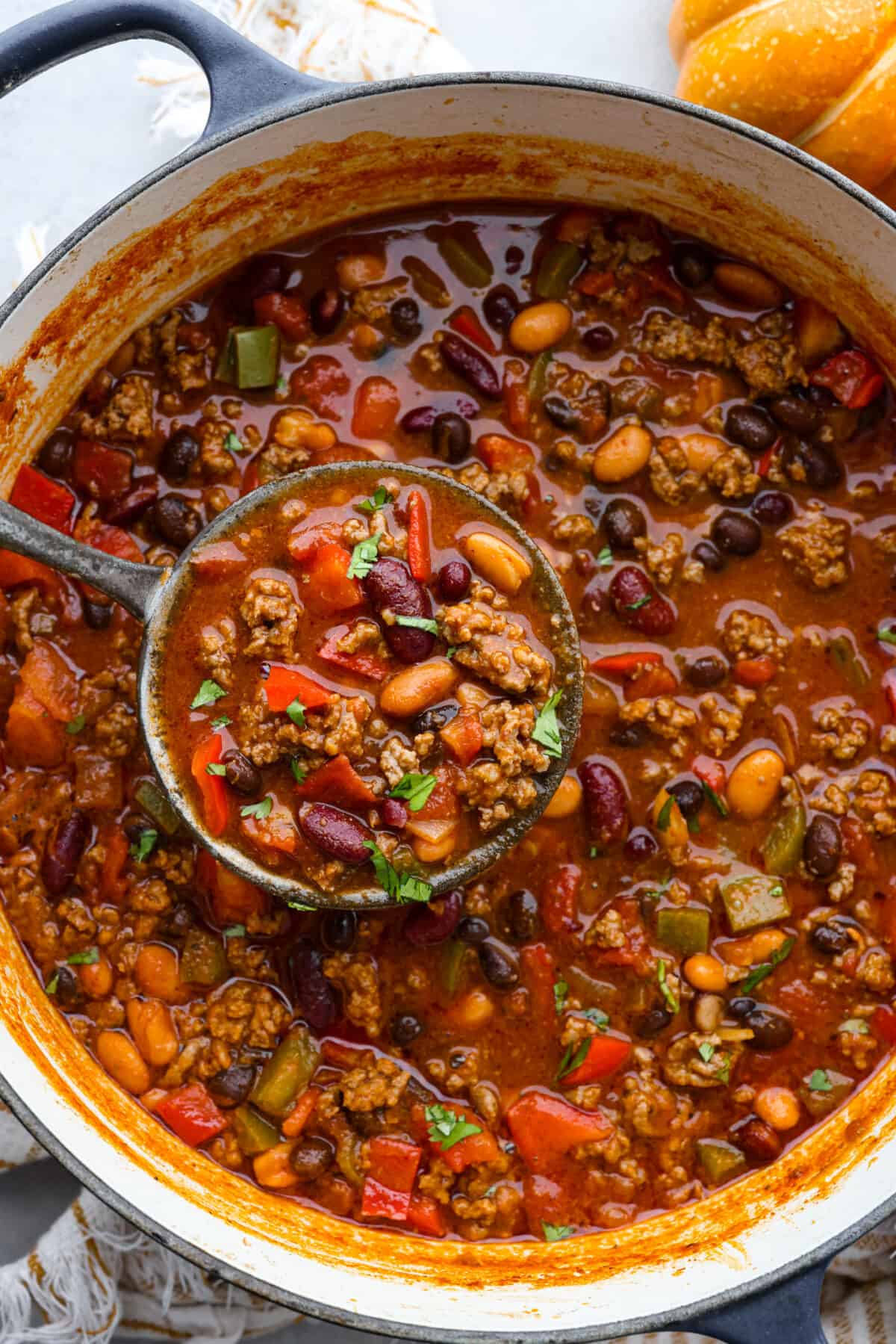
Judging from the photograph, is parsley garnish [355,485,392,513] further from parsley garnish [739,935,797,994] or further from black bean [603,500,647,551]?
parsley garnish [739,935,797,994]

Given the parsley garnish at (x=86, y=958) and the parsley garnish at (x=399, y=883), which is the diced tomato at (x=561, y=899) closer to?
the parsley garnish at (x=399, y=883)

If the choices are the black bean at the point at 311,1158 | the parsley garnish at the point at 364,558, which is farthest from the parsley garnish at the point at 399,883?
the black bean at the point at 311,1158

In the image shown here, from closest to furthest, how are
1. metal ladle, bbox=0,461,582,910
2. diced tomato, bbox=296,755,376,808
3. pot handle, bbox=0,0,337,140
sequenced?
pot handle, bbox=0,0,337,140 → diced tomato, bbox=296,755,376,808 → metal ladle, bbox=0,461,582,910

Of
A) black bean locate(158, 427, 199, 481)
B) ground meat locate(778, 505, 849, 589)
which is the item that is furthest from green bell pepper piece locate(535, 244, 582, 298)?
black bean locate(158, 427, 199, 481)

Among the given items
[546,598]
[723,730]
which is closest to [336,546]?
[546,598]

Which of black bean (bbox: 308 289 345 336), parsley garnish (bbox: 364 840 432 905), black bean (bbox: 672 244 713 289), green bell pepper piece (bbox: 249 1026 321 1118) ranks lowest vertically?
green bell pepper piece (bbox: 249 1026 321 1118)

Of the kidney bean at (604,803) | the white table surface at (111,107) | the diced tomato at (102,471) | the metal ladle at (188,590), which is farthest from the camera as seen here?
the white table surface at (111,107)

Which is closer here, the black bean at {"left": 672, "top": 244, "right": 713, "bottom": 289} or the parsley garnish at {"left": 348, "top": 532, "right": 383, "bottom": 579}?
the parsley garnish at {"left": 348, "top": 532, "right": 383, "bottom": 579}

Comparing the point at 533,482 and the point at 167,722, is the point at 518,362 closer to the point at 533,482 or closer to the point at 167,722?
the point at 533,482
